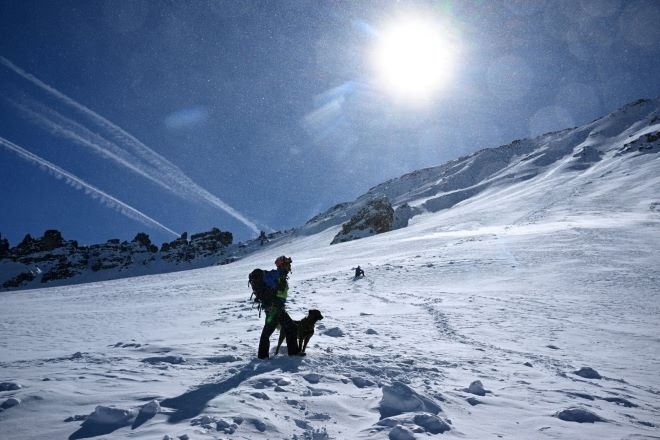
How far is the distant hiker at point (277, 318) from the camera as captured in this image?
725 cm

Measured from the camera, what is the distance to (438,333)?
371 inches

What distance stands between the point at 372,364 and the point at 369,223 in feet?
265

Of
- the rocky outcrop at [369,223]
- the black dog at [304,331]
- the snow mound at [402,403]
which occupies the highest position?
the rocky outcrop at [369,223]

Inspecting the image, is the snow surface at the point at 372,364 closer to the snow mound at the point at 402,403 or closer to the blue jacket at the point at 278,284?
the snow mound at the point at 402,403

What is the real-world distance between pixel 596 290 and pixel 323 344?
10.9 m

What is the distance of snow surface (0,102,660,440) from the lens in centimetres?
434

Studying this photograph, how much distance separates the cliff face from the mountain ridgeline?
335 mm

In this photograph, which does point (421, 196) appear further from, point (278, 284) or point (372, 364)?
point (372, 364)

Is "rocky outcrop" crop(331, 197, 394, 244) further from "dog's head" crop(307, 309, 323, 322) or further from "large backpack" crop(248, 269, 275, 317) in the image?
"large backpack" crop(248, 269, 275, 317)

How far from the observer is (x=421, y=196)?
115312 millimetres

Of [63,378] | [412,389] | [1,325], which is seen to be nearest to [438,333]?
[412,389]

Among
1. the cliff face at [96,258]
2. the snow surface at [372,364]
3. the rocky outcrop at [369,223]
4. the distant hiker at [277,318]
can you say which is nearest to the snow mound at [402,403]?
the snow surface at [372,364]

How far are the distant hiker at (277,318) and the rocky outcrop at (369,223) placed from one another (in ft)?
246

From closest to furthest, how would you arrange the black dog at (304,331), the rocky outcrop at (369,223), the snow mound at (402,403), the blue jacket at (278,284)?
the snow mound at (402,403), the blue jacket at (278,284), the black dog at (304,331), the rocky outcrop at (369,223)
